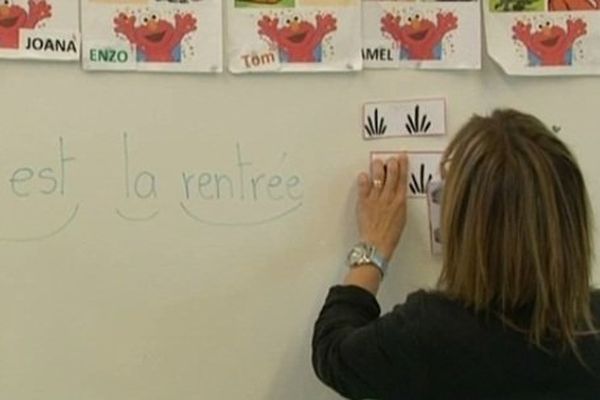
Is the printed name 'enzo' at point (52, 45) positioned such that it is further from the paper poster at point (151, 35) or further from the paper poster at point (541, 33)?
the paper poster at point (541, 33)

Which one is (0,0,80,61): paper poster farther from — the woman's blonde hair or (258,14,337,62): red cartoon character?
the woman's blonde hair

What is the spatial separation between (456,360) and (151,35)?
21.2 inches

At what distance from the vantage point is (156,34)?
1.05 metres

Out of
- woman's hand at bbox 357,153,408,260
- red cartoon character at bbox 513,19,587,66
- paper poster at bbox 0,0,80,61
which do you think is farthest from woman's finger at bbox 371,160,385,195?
paper poster at bbox 0,0,80,61

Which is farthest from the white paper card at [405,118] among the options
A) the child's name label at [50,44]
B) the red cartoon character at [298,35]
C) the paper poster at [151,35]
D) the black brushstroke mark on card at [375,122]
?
the child's name label at [50,44]

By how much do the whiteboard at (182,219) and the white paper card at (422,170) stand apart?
12 mm

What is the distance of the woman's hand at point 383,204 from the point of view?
3.51 ft

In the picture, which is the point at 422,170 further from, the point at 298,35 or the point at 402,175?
the point at 298,35

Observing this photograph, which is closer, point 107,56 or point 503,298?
point 503,298

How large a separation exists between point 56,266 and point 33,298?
49mm

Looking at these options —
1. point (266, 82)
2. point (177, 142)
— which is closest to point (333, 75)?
point (266, 82)

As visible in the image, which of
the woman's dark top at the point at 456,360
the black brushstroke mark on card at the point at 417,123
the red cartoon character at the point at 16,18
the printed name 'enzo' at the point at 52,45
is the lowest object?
the woman's dark top at the point at 456,360

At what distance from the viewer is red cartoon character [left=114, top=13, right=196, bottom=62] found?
104 cm

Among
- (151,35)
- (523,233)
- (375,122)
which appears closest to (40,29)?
(151,35)
